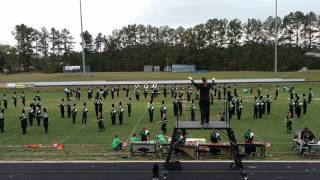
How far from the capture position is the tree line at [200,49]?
9831 cm

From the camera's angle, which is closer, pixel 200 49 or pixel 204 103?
pixel 204 103

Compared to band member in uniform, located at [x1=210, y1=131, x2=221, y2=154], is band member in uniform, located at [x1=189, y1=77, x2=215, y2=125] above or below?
above

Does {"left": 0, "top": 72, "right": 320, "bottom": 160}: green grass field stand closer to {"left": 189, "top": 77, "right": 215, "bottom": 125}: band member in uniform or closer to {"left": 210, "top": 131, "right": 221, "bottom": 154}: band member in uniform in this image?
{"left": 210, "top": 131, "right": 221, "bottom": 154}: band member in uniform

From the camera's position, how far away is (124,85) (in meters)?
56.8

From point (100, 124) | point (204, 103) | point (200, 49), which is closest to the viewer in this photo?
point (204, 103)

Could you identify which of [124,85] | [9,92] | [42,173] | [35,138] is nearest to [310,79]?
[124,85]

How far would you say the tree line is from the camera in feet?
323

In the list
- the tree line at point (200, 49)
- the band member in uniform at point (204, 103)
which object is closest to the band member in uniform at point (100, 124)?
the band member in uniform at point (204, 103)

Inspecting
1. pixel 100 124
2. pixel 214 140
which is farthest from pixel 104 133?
pixel 214 140

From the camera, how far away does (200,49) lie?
101750mm

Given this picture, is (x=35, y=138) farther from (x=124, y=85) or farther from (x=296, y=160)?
(x=124, y=85)

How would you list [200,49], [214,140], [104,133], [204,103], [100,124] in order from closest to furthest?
[204,103] → [214,140] → [104,133] → [100,124] → [200,49]

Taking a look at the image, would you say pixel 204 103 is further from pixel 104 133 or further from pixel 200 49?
pixel 200 49

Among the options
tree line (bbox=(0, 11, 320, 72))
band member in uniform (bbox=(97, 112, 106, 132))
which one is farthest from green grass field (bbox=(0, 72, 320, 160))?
tree line (bbox=(0, 11, 320, 72))
